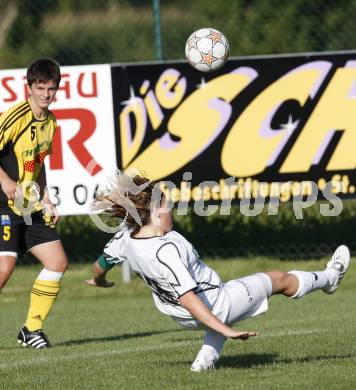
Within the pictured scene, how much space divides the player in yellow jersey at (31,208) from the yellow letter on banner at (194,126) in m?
3.90

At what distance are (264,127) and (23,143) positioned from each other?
15.4 feet

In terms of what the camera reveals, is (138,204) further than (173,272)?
Yes

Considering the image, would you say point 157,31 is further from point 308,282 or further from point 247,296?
point 247,296

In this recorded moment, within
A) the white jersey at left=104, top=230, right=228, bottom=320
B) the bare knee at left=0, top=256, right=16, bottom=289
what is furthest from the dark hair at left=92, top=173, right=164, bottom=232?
the bare knee at left=0, top=256, right=16, bottom=289

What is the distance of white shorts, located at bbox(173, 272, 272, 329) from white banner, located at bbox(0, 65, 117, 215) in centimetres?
593

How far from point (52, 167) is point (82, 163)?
36 centimetres

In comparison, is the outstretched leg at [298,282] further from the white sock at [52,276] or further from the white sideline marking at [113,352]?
the white sock at [52,276]

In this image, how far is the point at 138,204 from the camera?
251 inches

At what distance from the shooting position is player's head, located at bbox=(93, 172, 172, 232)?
252 inches

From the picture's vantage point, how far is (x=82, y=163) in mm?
12375

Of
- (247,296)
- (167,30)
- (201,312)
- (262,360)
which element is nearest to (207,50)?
(262,360)

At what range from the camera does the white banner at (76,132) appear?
12.4 m

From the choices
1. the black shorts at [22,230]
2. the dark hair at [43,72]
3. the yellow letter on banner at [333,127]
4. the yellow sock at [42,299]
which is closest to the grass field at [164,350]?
the yellow sock at [42,299]

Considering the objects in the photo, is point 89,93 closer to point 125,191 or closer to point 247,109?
point 247,109
